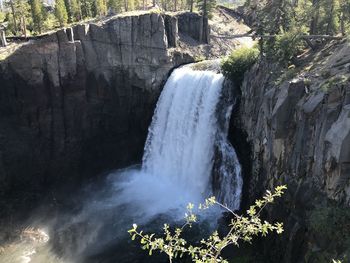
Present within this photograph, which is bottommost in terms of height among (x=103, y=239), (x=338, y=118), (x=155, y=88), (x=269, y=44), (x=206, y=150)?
(x=103, y=239)

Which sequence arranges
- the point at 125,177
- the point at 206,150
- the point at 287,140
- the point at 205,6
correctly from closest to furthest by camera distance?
the point at 287,140, the point at 206,150, the point at 125,177, the point at 205,6

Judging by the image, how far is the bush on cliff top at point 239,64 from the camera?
1238 inches

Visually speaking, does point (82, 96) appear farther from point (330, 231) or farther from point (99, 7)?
point (330, 231)

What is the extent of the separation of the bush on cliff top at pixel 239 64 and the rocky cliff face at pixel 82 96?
10568 mm

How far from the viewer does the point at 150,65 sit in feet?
133

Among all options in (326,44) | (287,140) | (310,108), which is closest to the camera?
(310,108)

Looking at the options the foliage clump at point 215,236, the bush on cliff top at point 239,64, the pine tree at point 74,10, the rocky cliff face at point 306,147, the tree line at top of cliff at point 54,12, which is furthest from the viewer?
the pine tree at point 74,10

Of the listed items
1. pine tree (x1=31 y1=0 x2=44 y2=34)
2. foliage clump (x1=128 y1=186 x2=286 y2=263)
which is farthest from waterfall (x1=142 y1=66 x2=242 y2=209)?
foliage clump (x1=128 y1=186 x2=286 y2=263)

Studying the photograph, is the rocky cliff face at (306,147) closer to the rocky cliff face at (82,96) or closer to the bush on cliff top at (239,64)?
the bush on cliff top at (239,64)

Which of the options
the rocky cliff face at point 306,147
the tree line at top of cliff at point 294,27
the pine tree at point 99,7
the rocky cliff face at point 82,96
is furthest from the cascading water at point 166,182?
the pine tree at point 99,7

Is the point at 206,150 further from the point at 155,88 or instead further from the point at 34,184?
the point at 34,184

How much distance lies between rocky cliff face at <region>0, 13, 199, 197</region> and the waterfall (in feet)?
10.5

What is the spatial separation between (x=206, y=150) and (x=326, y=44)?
12634mm

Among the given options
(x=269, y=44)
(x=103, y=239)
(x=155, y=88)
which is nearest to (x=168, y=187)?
(x=103, y=239)
